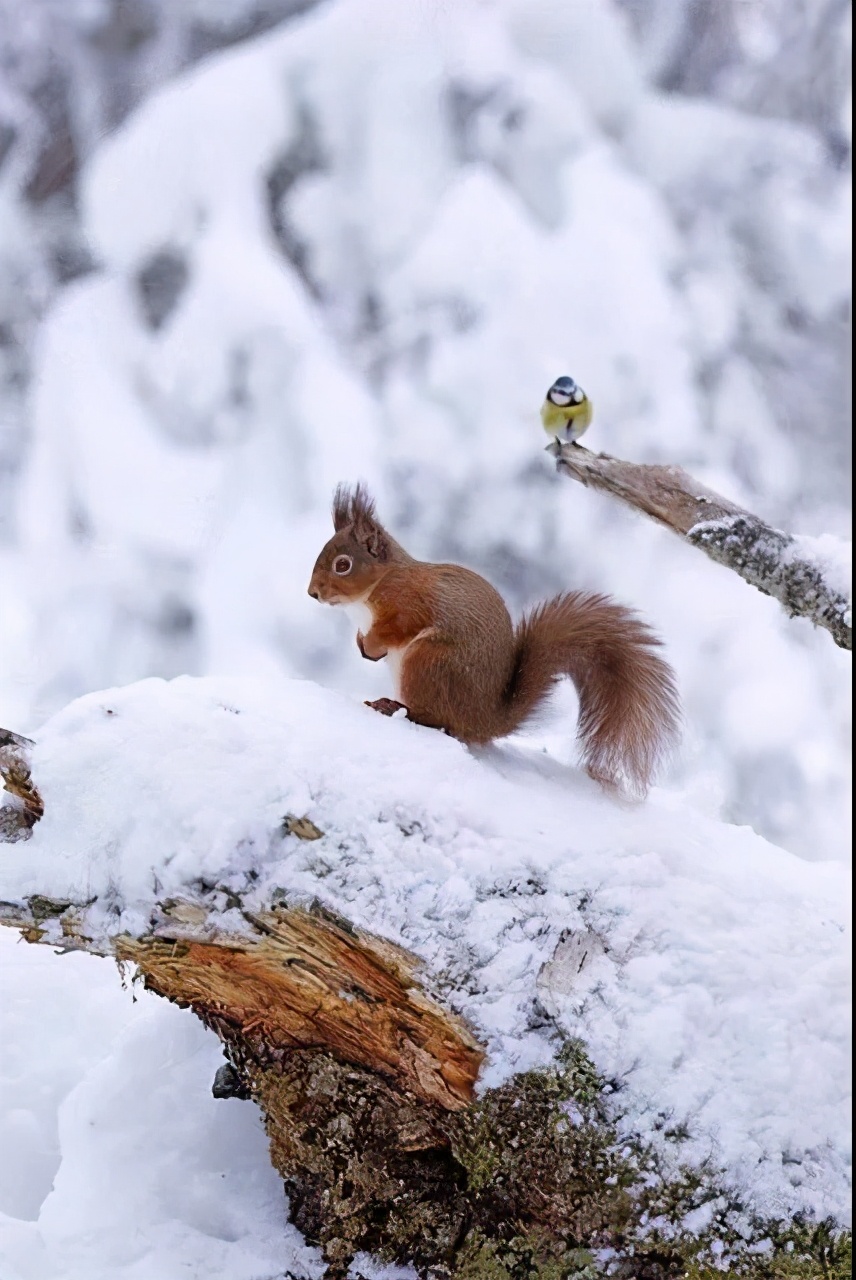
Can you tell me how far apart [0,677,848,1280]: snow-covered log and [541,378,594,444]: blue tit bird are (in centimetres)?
50

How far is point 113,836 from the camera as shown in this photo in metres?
0.98

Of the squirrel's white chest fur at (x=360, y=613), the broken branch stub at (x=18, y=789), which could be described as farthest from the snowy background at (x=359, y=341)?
the broken branch stub at (x=18, y=789)

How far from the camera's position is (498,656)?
A: 3.96 ft

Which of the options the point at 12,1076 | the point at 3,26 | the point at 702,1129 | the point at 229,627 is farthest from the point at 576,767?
the point at 3,26

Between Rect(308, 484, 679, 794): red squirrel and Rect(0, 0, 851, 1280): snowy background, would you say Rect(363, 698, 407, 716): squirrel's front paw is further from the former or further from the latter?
Rect(0, 0, 851, 1280): snowy background

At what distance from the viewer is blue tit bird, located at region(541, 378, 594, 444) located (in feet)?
4.30

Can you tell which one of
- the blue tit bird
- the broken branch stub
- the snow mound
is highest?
the blue tit bird

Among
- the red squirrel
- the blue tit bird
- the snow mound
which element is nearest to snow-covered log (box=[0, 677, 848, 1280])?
the snow mound

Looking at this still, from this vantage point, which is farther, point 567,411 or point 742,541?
point 567,411

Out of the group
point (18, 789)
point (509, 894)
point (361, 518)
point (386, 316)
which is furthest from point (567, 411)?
point (18, 789)

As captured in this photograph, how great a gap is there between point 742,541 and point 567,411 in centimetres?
35

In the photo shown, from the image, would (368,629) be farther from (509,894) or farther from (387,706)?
(509,894)

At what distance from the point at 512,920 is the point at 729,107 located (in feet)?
3.26

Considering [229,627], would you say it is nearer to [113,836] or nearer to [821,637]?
[113,836]
